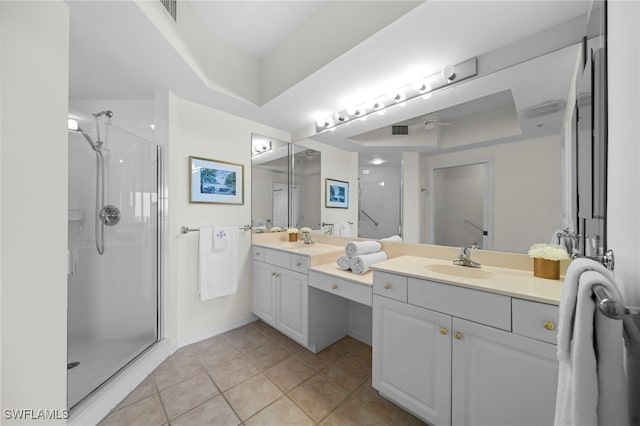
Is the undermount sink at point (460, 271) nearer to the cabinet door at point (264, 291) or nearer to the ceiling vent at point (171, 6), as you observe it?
the cabinet door at point (264, 291)

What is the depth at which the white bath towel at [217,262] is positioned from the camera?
216 cm

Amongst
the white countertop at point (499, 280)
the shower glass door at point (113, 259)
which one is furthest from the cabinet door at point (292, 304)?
the shower glass door at point (113, 259)

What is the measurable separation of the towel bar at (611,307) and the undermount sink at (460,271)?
101 centimetres

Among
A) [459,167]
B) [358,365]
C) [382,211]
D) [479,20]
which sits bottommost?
[358,365]

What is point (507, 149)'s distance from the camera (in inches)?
56.1

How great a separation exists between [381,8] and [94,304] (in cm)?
285

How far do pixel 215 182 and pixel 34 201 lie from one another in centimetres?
136

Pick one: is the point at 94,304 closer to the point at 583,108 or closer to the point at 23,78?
the point at 23,78

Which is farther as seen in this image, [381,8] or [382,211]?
[382,211]

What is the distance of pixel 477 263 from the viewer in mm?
1476

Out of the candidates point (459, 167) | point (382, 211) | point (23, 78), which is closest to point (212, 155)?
point (23, 78)

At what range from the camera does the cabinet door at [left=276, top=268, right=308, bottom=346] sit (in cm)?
191

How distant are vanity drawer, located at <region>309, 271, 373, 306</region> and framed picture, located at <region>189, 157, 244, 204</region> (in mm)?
1211

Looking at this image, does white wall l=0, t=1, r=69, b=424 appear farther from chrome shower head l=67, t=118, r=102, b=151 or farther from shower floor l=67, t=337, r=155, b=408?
chrome shower head l=67, t=118, r=102, b=151
